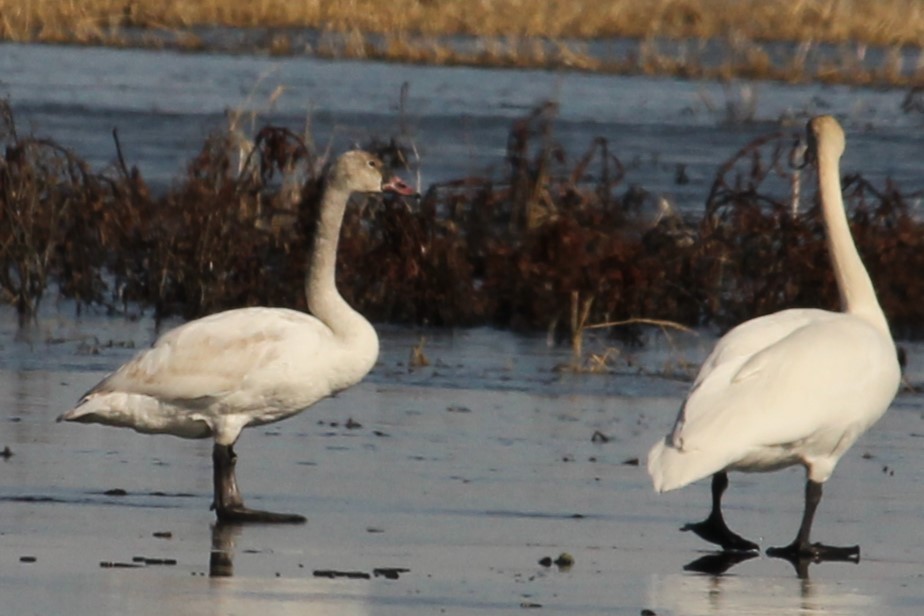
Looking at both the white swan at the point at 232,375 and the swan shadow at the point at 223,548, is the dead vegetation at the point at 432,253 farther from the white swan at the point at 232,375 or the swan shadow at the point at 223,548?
the swan shadow at the point at 223,548

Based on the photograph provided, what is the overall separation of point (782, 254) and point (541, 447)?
423 cm

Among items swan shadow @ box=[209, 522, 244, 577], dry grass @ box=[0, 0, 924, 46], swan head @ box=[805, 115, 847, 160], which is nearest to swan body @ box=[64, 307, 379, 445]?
swan shadow @ box=[209, 522, 244, 577]

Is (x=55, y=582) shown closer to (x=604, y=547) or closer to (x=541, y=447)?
(x=604, y=547)

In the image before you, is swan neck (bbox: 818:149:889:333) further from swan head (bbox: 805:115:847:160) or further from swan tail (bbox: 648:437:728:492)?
swan tail (bbox: 648:437:728:492)

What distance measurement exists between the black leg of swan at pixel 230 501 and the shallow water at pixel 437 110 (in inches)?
402

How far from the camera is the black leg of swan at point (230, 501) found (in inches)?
342

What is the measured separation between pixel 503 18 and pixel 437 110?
17.5m

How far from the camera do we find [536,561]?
7980 mm

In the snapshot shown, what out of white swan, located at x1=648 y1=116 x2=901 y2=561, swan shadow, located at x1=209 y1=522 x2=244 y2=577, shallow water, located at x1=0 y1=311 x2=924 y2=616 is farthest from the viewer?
white swan, located at x1=648 y1=116 x2=901 y2=561

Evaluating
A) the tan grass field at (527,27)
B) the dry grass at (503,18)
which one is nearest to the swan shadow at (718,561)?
the tan grass field at (527,27)

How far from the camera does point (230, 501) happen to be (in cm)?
893

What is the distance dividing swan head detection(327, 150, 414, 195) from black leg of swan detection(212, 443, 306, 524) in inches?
64.0

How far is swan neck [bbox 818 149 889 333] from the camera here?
9359 mm

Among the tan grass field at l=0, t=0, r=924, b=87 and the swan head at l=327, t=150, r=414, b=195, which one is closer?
the swan head at l=327, t=150, r=414, b=195
